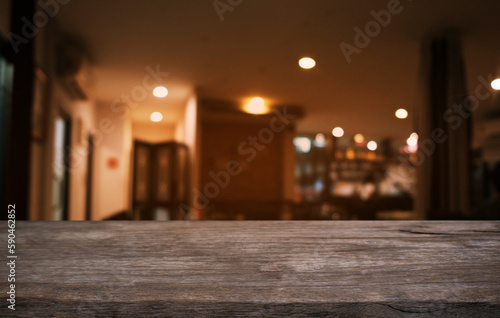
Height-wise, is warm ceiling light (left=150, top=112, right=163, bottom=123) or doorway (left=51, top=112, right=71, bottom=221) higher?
warm ceiling light (left=150, top=112, right=163, bottom=123)

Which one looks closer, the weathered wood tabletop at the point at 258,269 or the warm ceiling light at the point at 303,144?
the weathered wood tabletop at the point at 258,269

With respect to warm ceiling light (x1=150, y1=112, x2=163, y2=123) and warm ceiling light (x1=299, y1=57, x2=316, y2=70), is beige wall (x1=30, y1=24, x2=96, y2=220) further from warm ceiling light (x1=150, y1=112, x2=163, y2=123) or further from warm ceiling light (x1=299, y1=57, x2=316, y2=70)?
Answer: warm ceiling light (x1=299, y1=57, x2=316, y2=70)

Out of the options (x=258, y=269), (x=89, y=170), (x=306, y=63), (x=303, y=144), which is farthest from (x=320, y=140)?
(x=89, y=170)

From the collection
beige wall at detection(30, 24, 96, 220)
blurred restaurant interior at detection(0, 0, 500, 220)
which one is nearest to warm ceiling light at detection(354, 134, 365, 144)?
blurred restaurant interior at detection(0, 0, 500, 220)

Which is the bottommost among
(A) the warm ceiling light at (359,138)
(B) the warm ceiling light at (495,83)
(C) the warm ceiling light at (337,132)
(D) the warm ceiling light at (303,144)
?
(D) the warm ceiling light at (303,144)

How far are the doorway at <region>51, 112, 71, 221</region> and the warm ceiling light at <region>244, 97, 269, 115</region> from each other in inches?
11.4

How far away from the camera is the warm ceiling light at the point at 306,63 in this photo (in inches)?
23.2

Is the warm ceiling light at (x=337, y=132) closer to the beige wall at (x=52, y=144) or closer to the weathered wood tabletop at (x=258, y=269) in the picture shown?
the weathered wood tabletop at (x=258, y=269)

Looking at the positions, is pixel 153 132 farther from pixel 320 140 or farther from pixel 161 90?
pixel 320 140

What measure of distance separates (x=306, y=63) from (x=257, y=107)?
0.11 meters

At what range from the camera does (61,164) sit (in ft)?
1.84

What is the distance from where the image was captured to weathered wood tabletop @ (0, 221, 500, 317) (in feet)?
1.53

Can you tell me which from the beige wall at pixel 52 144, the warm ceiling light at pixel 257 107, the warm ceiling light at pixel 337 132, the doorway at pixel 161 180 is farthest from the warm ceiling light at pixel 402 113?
the beige wall at pixel 52 144

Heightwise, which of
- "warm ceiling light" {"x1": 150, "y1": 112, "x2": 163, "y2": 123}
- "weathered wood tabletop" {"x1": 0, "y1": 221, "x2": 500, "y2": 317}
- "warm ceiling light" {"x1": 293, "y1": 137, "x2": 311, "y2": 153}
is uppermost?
"warm ceiling light" {"x1": 150, "y1": 112, "x2": 163, "y2": 123}
